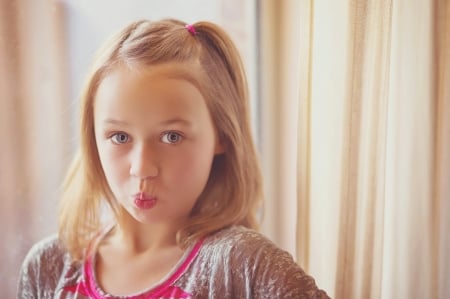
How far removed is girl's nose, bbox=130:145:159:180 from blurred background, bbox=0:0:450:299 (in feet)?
0.97

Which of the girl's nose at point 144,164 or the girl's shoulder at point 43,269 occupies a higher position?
the girl's nose at point 144,164

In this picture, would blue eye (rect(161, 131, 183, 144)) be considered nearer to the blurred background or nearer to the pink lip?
the pink lip

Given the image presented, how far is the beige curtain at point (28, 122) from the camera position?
44.1 inches

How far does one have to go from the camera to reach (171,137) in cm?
92

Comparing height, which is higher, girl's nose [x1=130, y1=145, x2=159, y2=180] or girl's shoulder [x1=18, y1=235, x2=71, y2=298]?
girl's nose [x1=130, y1=145, x2=159, y2=180]

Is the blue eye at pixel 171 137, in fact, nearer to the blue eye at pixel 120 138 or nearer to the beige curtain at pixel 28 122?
the blue eye at pixel 120 138

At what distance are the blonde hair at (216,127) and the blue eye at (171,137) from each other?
7cm

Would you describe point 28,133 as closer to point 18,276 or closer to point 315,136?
point 18,276

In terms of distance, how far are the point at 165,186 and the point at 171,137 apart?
75mm

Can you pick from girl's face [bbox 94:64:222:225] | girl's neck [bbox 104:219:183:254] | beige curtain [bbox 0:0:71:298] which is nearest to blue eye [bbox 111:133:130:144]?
girl's face [bbox 94:64:222:225]

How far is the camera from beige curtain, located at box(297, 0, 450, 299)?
0.90 metres

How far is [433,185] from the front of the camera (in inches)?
35.5

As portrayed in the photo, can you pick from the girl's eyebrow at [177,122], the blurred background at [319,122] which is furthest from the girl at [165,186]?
the blurred background at [319,122]

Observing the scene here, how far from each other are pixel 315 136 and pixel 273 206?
0.91 feet
